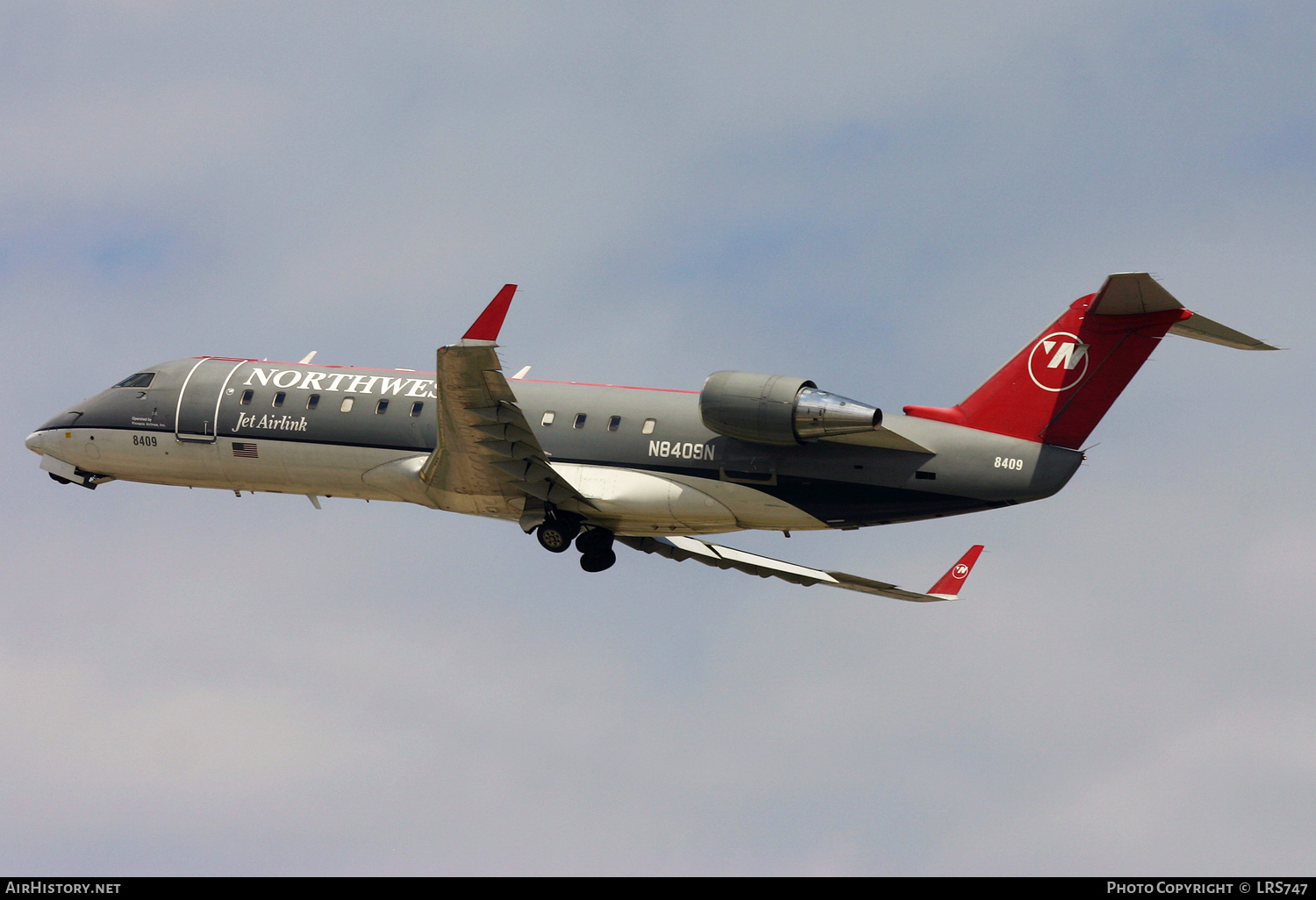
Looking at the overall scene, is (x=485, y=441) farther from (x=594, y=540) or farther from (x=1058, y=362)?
(x=1058, y=362)

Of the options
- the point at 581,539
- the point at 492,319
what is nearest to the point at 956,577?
the point at 581,539

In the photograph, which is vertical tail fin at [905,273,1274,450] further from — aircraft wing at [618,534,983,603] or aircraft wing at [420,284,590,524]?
aircraft wing at [420,284,590,524]

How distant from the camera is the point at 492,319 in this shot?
27938mm

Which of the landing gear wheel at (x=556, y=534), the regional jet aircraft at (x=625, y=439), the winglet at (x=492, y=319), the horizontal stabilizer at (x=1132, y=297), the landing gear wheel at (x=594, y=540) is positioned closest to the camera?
the winglet at (x=492, y=319)

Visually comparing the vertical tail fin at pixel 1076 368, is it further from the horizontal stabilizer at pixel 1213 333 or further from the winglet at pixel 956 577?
the winglet at pixel 956 577

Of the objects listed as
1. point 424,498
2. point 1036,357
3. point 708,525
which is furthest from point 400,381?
point 1036,357

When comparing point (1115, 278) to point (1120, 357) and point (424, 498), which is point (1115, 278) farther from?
point (424, 498)

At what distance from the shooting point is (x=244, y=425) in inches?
1368

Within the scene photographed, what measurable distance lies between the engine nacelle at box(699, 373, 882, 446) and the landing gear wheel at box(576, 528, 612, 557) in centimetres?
443

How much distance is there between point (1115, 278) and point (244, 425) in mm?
18424

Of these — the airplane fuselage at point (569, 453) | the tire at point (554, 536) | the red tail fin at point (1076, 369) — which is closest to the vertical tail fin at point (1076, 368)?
the red tail fin at point (1076, 369)

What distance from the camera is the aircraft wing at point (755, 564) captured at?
3621 centimetres

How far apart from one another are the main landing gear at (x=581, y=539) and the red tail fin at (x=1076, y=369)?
812cm

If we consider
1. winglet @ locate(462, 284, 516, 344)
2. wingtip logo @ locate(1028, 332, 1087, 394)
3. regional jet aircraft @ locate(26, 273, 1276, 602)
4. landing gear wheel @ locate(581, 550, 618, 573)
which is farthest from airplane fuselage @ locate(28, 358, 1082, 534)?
winglet @ locate(462, 284, 516, 344)
